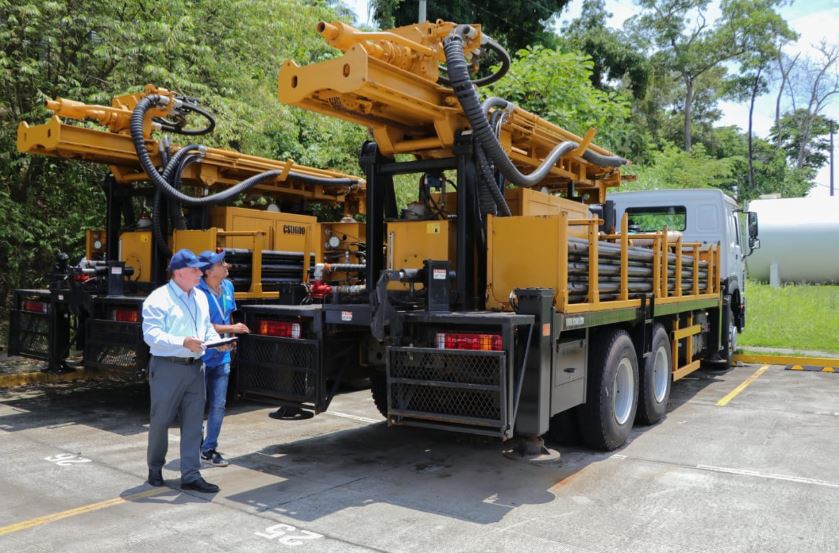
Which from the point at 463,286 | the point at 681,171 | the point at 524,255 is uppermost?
the point at 681,171

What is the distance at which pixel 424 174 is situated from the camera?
6508 mm

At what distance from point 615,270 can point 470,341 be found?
1.97 m

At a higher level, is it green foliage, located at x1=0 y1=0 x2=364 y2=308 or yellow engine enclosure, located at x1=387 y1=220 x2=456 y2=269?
green foliage, located at x1=0 y1=0 x2=364 y2=308

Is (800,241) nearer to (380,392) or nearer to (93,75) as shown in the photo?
(380,392)

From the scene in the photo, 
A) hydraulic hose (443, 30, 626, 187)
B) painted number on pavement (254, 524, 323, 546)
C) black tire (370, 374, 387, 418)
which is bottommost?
painted number on pavement (254, 524, 323, 546)

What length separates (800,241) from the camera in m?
24.0

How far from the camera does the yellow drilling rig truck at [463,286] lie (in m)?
5.15

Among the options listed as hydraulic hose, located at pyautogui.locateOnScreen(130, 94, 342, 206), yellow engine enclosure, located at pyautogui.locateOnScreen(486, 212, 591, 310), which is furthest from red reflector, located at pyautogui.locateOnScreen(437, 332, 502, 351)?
hydraulic hose, located at pyautogui.locateOnScreen(130, 94, 342, 206)

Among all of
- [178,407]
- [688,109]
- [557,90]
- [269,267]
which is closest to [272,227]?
[269,267]

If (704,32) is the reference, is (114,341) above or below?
below

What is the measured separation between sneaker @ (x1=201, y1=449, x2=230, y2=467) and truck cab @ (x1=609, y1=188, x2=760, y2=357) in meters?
6.69

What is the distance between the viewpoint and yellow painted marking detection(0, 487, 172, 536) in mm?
4426

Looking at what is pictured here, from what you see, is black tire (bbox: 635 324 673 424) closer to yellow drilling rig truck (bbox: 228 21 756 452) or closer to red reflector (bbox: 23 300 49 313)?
yellow drilling rig truck (bbox: 228 21 756 452)

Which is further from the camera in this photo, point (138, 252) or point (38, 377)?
point (38, 377)
